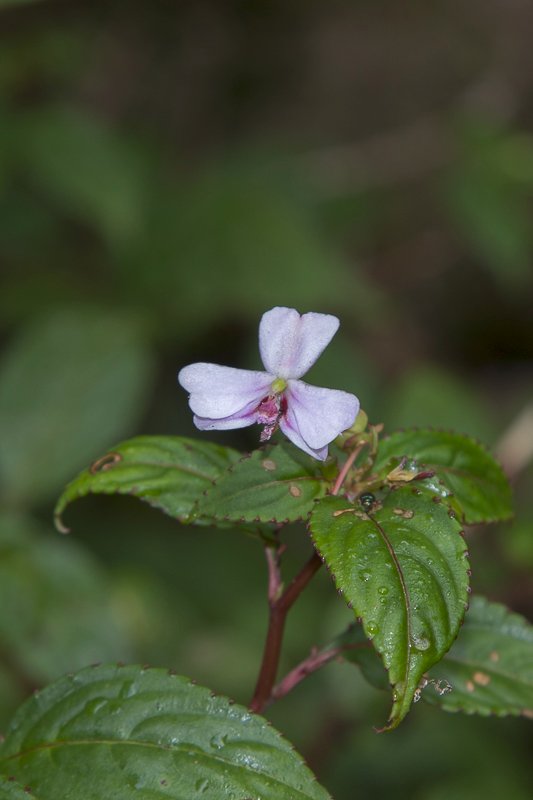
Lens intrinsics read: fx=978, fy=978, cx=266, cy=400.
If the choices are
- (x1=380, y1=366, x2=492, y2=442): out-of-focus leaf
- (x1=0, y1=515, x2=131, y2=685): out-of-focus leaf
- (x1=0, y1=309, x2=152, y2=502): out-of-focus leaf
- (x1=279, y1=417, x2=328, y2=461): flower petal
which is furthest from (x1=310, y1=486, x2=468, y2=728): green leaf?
(x1=380, y1=366, x2=492, y2=442): out-of-focus leaf

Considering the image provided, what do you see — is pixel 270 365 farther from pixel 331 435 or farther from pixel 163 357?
pixel 163 357

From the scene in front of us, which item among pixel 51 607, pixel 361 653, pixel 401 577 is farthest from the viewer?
pixel 51 607

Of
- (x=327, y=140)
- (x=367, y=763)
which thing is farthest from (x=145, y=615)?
(x=327, y=140)

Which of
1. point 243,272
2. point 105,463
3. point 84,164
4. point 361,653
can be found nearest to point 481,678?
point 361,653

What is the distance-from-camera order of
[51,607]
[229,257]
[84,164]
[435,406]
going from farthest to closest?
1. [229,257]
2. [84,164]
3. [435,406]
4. [51,607]

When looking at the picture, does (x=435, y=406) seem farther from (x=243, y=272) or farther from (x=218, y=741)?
(x=218, y=741)

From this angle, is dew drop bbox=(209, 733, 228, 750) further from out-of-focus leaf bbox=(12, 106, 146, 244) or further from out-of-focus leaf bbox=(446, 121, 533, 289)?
out-of-focus leaf bbox=(446, 121, 533, 289)

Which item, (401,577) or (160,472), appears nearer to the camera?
(401,577)

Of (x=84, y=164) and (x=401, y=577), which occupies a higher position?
(x=401, y=577)
